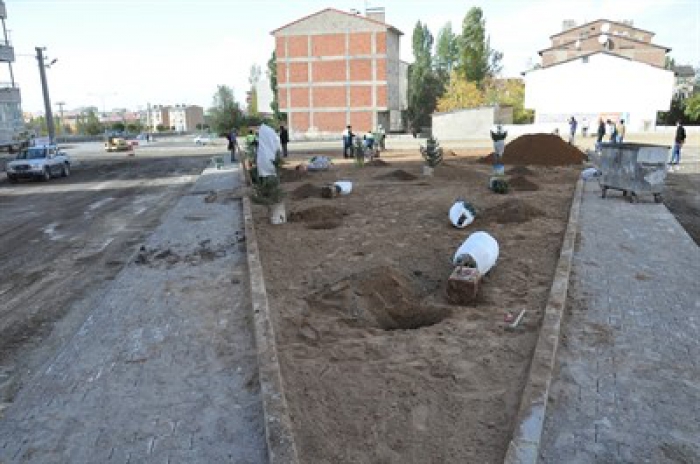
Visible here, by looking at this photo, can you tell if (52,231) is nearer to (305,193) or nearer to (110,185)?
(305,193)

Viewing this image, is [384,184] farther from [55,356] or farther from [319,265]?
[55,356]

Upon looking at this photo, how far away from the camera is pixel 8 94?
47.3 meters

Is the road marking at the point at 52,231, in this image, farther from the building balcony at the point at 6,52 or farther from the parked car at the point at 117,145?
the building balcony at the point at 6,52

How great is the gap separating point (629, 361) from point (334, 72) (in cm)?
5156

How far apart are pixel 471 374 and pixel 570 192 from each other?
11.0 meters

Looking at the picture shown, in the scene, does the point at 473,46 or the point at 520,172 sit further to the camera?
the point at 473,46

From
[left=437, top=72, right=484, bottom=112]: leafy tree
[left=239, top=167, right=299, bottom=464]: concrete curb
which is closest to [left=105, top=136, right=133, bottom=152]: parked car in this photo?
[left=437, top=72, right=484, bottom=112]: leafy tree

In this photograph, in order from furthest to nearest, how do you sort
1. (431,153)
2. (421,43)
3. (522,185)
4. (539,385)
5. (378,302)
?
(421,43), (431,153), (522,185), (378,302), (539,385)

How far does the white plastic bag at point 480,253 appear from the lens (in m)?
7.38

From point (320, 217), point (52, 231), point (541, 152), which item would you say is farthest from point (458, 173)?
point (52, 231)

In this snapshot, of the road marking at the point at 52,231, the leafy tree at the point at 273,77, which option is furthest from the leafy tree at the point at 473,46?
the road marking at the point at 52,231

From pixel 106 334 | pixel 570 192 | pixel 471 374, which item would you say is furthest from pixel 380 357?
pixel 570 192

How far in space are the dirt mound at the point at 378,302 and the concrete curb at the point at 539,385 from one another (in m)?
1.20

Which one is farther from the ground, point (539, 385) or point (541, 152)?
point (541, 152)
